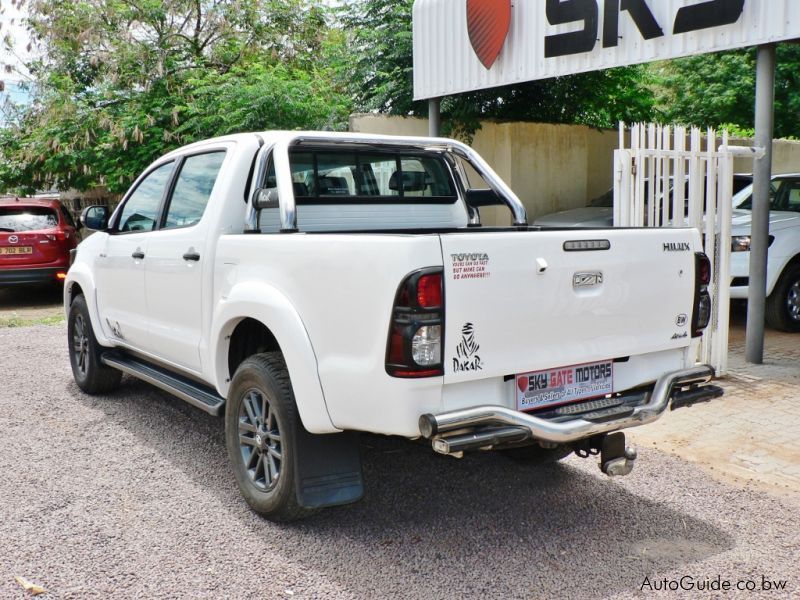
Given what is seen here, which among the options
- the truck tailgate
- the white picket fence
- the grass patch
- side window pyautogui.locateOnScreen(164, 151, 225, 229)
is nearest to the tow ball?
the truck tailgate

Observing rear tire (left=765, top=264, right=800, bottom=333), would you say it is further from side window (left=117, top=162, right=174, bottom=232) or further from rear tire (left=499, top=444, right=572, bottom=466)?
side window (left=117, top=162, right=174, bottom=232)

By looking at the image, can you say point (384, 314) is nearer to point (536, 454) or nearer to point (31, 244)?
point (536, 454)

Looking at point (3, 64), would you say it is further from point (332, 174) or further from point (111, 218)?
point (332, 174)

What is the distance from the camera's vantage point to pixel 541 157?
1450 centimetres

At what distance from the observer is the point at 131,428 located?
5.76 m

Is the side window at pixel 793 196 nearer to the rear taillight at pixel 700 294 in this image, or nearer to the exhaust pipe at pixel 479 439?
the rear taillight at pixel 700 294


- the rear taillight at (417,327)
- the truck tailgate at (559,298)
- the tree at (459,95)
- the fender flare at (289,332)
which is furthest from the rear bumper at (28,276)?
the rear taillight at (417,327)

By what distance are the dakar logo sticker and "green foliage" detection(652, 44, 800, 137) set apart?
2187 centimetres

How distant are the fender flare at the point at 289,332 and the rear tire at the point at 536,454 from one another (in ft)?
5.05

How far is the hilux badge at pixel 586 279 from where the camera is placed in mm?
3652

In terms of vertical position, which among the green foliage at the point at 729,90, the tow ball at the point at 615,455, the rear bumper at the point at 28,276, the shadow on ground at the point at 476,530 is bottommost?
the shadow on ground at the point at 476,530

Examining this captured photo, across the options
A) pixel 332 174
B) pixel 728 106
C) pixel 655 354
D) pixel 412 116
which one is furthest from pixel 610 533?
pixel 728 106

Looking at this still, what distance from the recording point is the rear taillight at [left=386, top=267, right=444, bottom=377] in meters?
3.20

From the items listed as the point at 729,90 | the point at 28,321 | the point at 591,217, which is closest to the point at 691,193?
the point at 591,217
